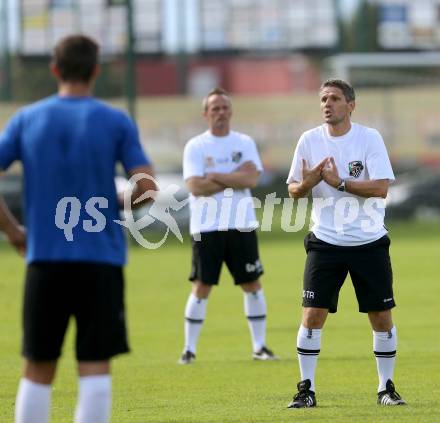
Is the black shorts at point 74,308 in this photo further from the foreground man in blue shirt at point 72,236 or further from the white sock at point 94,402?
the white sock at point 94,402

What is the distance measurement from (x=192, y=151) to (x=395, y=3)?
115ft

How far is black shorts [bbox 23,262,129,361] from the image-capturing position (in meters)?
6.43

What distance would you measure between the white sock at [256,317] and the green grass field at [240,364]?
0.71 feet

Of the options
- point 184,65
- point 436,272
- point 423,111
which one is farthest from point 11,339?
point 184,65

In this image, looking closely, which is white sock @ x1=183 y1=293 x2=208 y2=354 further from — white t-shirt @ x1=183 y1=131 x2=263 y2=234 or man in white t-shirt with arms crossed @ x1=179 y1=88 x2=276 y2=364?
white t-shirt @ x1=183 y1=131 x2=263 y2=234

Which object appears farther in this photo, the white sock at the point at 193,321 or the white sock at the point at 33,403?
the white sock at the point at 193,321

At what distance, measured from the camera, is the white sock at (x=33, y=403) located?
645 cm

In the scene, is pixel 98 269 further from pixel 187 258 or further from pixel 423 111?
pixel 423 111

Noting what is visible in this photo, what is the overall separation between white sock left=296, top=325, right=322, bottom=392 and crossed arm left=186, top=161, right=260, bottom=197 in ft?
10.0

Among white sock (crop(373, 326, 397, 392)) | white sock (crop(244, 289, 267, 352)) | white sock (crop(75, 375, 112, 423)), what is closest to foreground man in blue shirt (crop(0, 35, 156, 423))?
white sock (crop(75, 375, 112, 423))

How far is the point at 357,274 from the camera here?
29.4 ft

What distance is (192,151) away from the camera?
12.0 meters

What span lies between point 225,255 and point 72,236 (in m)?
5.79

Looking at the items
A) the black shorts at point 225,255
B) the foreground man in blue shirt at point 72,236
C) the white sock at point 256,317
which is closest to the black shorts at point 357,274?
the foreground man in blue shirt at point 72,236
